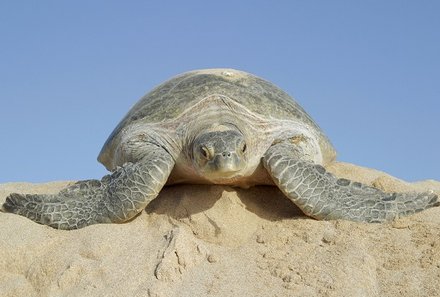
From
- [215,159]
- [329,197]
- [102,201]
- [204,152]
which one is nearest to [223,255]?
[215,159]

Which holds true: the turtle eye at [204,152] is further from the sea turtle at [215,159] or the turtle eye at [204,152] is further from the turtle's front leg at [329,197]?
the turtle's front leg at [329,197]

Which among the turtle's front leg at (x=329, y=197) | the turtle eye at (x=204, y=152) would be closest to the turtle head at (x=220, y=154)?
the turtle eye at (x=204, y=152)

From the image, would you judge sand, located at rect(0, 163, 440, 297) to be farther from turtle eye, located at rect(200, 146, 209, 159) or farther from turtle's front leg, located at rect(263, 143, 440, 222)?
turtle eye, located at rect(200, 146, 209, 159)

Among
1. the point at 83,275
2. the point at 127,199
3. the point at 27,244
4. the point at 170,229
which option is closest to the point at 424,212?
the point at 170,229

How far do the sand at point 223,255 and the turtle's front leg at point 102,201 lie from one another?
175 mm

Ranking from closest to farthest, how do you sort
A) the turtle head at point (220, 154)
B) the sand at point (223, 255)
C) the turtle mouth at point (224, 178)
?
the sand at point (223, 255) < the turtle head at point (220, 154) < the turtle mouth at point (224, 178)

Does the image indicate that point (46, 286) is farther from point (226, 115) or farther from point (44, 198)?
point (226, 115)

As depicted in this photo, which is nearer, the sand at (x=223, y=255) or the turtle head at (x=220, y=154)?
the sand at (x=223, y=255)

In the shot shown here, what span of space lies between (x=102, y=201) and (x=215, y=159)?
1.42 meters

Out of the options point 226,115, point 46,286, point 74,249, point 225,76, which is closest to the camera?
point 46,286

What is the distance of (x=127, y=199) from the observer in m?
5.82

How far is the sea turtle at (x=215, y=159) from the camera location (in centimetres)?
582

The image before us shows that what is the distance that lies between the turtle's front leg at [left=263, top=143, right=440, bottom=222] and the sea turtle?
0.01 m

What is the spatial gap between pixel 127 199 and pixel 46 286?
148 cm
